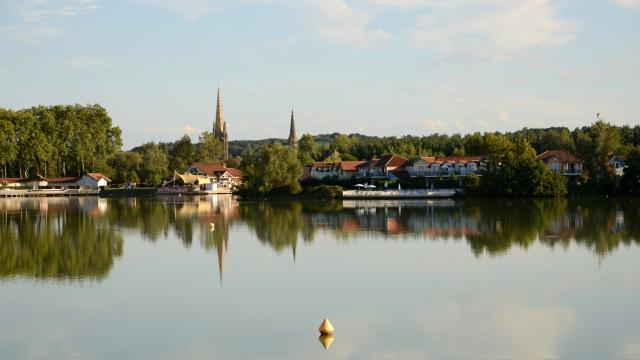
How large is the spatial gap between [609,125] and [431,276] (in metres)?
54.5

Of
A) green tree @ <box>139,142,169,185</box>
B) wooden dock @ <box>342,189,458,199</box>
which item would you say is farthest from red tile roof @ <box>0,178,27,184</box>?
wooden dock @ <box>342,189,458,199</box>

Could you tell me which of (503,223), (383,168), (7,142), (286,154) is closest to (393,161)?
(383,168)

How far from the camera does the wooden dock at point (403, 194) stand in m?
67.0

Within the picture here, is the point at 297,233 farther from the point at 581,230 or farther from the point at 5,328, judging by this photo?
the point at 5,328

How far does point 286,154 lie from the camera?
242ft

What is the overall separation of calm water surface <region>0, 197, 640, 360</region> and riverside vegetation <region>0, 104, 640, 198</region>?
2719cm

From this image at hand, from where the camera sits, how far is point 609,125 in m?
70.4

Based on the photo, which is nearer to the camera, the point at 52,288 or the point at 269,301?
the point at 269,301

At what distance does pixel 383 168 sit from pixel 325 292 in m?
62.1

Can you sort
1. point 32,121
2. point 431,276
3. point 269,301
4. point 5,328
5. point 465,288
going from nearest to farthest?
point 5,328
point 269,301
point 465,288
point 431,276
point 32,121

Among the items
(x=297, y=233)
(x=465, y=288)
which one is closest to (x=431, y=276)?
(x=465, y=288)

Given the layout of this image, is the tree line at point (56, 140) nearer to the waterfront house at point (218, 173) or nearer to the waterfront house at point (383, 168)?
the waterfront house at point (218, 173)

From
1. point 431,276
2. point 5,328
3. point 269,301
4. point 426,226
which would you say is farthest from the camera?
point 426,226

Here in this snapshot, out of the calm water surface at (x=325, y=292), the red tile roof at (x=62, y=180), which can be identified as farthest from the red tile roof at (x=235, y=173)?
the calm water surface at (x=325, y=292)
